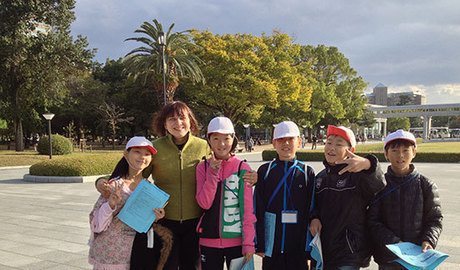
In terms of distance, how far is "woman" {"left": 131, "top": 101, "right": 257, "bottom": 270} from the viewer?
114 inches

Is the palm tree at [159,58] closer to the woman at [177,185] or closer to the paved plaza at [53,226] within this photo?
the paved plaza at [53,226]

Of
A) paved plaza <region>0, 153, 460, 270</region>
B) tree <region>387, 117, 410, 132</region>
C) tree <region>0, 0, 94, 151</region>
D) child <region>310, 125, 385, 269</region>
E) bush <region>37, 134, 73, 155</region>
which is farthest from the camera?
tree <region>387, 117, 410, 132</region>

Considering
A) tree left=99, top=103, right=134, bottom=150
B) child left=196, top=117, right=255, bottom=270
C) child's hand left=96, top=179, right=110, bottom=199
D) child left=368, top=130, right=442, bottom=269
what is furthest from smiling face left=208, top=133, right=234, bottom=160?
tree left=99, top=103, right=134, bottom=150

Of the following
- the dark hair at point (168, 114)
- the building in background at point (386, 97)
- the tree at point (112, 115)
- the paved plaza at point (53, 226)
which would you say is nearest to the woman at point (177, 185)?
the dark hair at point (168, 114)

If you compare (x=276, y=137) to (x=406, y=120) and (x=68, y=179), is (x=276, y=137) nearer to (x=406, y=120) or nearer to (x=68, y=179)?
(x=68, y=179)

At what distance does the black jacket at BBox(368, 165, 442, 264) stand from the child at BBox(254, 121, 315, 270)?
0.50 metres

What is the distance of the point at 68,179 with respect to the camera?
13273 millimetres

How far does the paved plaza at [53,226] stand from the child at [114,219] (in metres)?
2.09

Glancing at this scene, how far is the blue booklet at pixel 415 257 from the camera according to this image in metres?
2.46

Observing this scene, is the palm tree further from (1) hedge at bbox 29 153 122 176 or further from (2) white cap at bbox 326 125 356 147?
(2) white cap at bbox 326 125 356 147

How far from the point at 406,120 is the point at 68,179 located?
89413 millimetres

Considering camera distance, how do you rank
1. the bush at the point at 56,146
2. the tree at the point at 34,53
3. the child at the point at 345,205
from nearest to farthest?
the child at the point at 345,205 < the bush at the point at 56,146 < the tree at the point at 34,53

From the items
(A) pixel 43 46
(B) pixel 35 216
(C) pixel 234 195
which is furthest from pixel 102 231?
(A) pixel 43 46

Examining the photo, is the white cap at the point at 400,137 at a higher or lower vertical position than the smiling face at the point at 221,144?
higher
